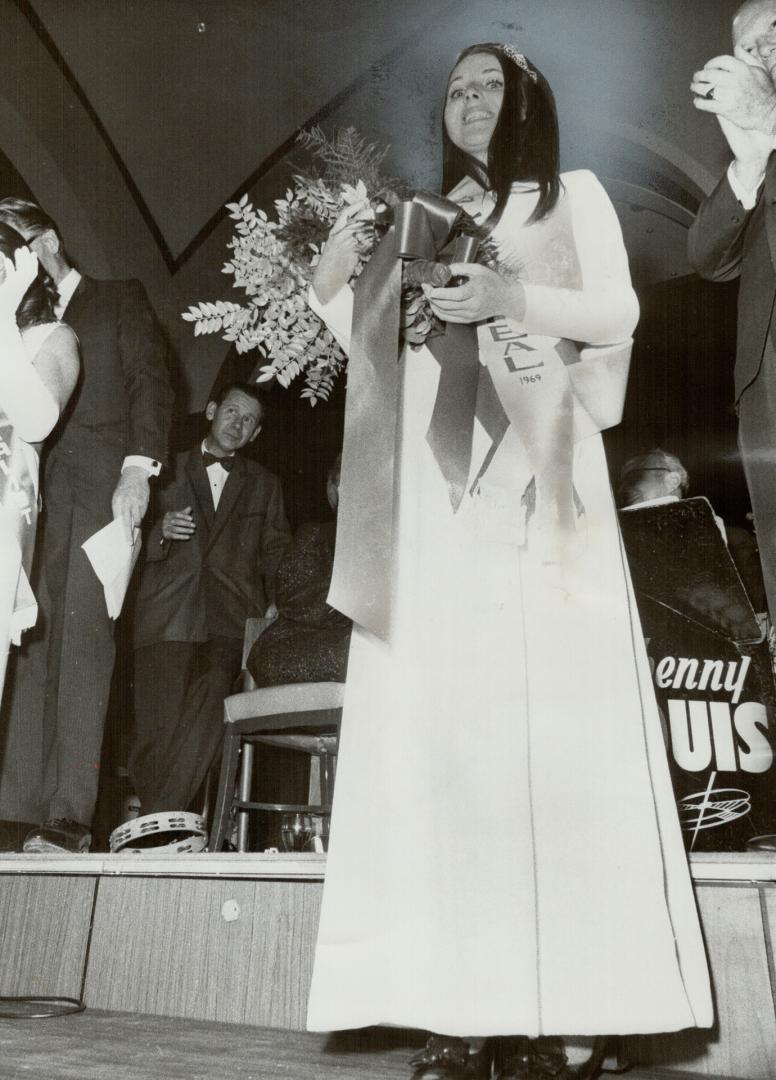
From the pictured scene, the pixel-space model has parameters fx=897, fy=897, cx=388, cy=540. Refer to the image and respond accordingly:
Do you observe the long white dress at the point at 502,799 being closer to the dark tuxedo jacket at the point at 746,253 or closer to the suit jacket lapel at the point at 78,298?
the dark tuxedo jacket at the point at 746,253

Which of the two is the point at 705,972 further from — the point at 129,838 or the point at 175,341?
the point at 175,341

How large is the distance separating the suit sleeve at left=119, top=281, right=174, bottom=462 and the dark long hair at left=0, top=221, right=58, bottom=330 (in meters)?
0.16

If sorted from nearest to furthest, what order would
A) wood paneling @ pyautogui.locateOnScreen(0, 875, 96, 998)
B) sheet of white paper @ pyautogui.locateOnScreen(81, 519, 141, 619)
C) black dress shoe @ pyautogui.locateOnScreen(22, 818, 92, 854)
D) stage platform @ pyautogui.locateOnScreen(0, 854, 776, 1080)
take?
stage platform @ pyautogui.locateOnScreen(0, 854, 776, 1080) < wood paneling @ pyautogui.locateOnScreen(0, 875, 96, 998) < black dress shoe @ pyautogui.locateOnScreen(22, 818, 92, 854) < sheet of white paper @ pyautogui.locateOnScreen(81, 519, 141, 619)

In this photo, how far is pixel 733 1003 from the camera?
986 millimetres

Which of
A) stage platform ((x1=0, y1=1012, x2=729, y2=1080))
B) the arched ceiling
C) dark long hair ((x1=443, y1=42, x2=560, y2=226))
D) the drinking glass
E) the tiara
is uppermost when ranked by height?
the arched ceiling

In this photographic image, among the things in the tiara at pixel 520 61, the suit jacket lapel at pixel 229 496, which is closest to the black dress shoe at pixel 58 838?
the suit jacket lapel at pixel 229 496

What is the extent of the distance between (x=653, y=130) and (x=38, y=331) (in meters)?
1.62

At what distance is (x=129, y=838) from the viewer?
1.74m

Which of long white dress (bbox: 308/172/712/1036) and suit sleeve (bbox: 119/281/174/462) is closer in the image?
long white dress (bbox: 308/172/712/1036)

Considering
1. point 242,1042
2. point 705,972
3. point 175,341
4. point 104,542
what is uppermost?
point 175,341

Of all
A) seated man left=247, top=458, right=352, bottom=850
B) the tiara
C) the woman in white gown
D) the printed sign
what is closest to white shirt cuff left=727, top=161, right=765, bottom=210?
the tiara

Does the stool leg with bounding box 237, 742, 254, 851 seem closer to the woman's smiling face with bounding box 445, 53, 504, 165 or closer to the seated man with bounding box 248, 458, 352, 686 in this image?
the seated man with bounding box 248, 458, 352, 686

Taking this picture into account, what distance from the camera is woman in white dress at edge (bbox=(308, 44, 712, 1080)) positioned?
90 cm

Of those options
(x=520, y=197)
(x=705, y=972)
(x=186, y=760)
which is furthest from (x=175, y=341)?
(x=705, y=972)
